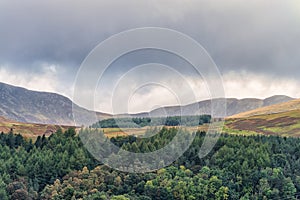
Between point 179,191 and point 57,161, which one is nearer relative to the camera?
point 179,191

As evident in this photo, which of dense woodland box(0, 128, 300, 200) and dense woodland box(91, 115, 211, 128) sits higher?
dense woodland box(91, 115, 211, 128)

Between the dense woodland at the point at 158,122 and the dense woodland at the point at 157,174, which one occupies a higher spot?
the dense woodland at the point at 158,122

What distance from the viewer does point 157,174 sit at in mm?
111812

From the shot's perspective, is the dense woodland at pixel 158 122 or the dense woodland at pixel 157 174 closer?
the dense woodland at pixel 158 122

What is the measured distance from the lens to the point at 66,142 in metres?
130

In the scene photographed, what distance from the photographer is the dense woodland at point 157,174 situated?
107062 millimetres

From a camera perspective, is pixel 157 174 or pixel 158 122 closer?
pixel 157 174

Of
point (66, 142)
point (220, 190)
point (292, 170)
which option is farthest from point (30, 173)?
point (292, 170)

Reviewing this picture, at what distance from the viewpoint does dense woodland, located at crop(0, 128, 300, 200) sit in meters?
107

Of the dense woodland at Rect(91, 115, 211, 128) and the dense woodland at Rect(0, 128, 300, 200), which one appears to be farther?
the dense woodland at Rect(0, 128, 300, 200)

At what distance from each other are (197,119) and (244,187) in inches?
867

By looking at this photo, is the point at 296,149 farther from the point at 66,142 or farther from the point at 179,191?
the point at 66,142

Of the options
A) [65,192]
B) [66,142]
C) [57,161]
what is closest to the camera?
[65,192]

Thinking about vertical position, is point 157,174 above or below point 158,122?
below
